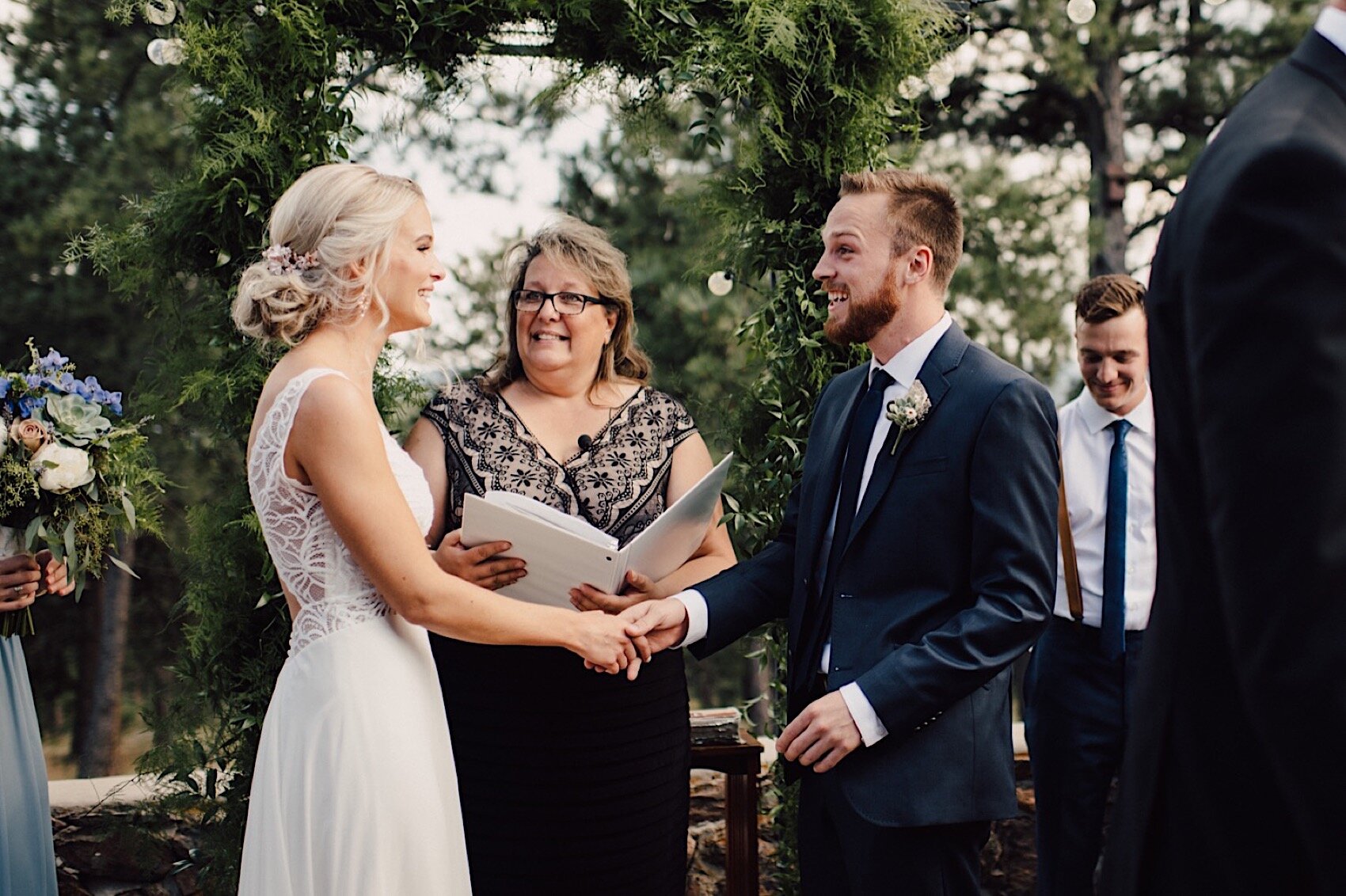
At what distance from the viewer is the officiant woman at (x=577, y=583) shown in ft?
9.51

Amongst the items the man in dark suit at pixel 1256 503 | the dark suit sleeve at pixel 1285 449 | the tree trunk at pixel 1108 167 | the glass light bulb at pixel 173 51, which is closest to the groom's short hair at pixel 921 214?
the man in dark suit at pixel 1256 503

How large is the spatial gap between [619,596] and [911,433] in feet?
2.96

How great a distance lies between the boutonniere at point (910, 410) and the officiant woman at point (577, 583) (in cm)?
85

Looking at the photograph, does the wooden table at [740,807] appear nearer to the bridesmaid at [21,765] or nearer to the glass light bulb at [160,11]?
the bridesmaid at [21,765]

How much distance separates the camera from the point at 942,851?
90.5 inches

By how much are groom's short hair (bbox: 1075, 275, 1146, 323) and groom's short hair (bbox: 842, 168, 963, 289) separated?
101cm

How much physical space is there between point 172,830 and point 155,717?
63 centimetres

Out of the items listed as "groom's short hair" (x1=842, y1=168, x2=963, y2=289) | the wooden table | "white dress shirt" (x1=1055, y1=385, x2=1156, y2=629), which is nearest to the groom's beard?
"groom's short hair" (x1=842, y1=168, x2=963, y2=289)

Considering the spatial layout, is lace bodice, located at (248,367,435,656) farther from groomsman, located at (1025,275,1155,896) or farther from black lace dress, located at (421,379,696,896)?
groomsman, located at (1025,275,1155,896)

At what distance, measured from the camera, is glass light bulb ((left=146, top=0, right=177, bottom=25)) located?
322cm

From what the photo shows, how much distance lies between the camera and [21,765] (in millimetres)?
2834

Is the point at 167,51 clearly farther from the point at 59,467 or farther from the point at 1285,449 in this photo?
the point at 1285,449

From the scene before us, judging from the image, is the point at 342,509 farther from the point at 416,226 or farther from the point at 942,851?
→ the point at 942,851

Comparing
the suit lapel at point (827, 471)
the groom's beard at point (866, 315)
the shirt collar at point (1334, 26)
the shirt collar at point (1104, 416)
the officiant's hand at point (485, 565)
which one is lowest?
the officiant's hand at point (485, 565)
